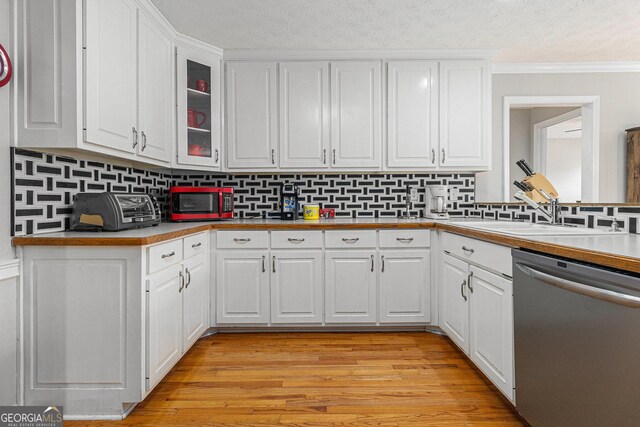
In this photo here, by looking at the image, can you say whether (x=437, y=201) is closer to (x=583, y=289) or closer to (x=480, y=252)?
(x=480, y=252)

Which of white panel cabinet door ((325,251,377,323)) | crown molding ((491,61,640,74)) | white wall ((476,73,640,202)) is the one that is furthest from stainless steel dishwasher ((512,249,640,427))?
crown molding ((491,61,640,74))

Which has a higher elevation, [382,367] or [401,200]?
[401,200]

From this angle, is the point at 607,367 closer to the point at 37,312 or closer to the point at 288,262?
the point at 288,262

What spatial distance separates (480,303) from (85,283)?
202 centimetres

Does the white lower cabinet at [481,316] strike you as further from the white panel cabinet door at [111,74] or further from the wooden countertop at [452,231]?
the white panel cabinet door at [111,74]

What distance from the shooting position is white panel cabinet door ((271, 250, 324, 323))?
9.39 ft

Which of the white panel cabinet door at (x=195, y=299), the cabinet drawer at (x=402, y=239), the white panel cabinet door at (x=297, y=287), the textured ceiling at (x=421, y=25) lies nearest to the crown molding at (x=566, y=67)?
the textured ceiling at (x=421, y=25)

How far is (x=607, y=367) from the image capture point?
3.64 ft

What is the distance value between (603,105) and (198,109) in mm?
3660

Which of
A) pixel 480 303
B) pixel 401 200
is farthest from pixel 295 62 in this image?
pixel 480 303

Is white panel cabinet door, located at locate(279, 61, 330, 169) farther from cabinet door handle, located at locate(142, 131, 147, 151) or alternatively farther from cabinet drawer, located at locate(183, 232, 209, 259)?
cabinet door handle, located at locate(142, 131, 147, 151)

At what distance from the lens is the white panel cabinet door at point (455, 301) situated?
2311 mm

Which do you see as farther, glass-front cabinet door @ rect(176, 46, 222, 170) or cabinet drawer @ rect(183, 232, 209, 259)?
glass-front cabinet door @ rect(176, 46, 222, 170)

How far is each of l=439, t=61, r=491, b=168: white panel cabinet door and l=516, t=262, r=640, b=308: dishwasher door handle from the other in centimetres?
179
